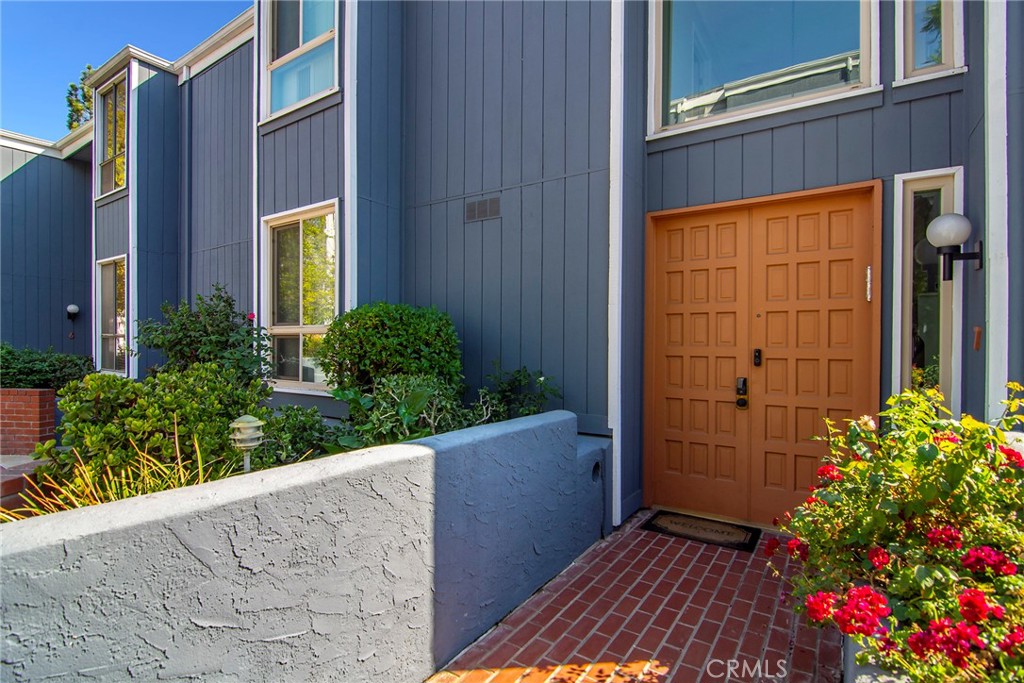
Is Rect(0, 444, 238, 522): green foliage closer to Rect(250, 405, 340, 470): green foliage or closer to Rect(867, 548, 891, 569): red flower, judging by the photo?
Rect(250, 405, 340, 470): green foliage

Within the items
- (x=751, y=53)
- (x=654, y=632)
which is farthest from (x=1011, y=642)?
(x=751, y=53)

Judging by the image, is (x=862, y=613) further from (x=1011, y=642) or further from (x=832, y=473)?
(x=832, y=473)

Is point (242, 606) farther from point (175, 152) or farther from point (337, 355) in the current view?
point (175, 152)

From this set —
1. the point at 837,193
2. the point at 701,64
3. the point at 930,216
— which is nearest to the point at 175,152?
the point at 701,64

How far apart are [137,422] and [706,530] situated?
3.62 metres

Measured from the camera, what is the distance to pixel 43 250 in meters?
9.58

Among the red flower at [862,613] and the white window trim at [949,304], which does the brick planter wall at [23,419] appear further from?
the white window trim at [949,304]

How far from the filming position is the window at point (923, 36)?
3.30m

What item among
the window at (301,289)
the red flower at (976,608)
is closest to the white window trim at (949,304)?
the red flower at (976,608)

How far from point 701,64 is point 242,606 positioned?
4601mm

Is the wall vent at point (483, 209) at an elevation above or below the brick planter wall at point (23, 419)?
above

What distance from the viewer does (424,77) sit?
502 centimetres

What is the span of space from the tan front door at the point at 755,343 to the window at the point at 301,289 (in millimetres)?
3041

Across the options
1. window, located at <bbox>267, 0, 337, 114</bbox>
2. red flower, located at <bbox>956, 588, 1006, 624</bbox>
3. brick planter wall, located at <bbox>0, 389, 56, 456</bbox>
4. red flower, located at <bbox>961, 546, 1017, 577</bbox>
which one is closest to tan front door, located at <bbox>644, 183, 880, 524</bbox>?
red flower, located at <bbox>961, 546, 1017, 577</bbox>
